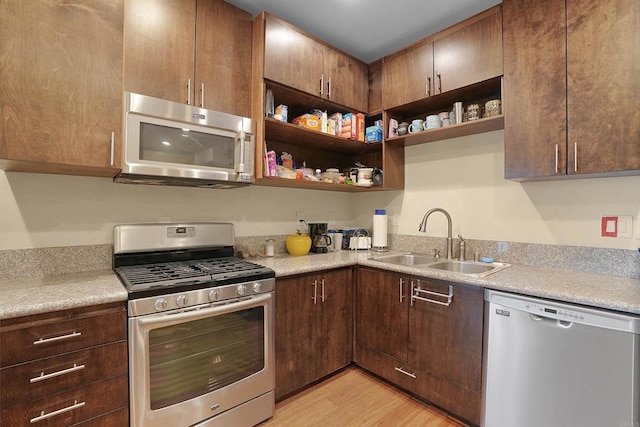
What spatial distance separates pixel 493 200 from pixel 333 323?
4.85 ft

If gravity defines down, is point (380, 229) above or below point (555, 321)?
above

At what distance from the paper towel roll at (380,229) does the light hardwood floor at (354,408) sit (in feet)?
3.60

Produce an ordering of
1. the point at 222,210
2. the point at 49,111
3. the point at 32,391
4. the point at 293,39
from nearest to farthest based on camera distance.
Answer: the point at 32,391 → the point at 49,111 → the point at 293,39 → the point at 222,210

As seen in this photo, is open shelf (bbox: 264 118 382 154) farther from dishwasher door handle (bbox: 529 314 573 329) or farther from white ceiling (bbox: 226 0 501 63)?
dishwasher door handle (bbox: 529 314 573 329)

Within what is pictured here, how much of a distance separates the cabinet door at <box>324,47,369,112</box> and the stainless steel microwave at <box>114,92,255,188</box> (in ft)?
2.71

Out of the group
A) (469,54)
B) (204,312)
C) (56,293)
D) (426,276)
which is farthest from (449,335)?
(56,293)

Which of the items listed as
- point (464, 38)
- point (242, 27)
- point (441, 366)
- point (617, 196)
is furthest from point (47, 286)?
point (617, 196)

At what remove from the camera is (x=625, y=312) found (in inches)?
48.5

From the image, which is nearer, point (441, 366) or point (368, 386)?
point (441, 366)

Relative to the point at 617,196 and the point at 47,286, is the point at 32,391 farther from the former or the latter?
the point at 617,196

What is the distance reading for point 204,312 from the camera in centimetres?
147

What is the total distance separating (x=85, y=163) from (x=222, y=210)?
93 cm

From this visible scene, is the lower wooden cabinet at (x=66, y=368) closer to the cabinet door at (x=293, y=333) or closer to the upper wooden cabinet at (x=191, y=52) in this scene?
the cabinet door at (x=293, y=333)

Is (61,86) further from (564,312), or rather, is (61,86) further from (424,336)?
(564,312)
